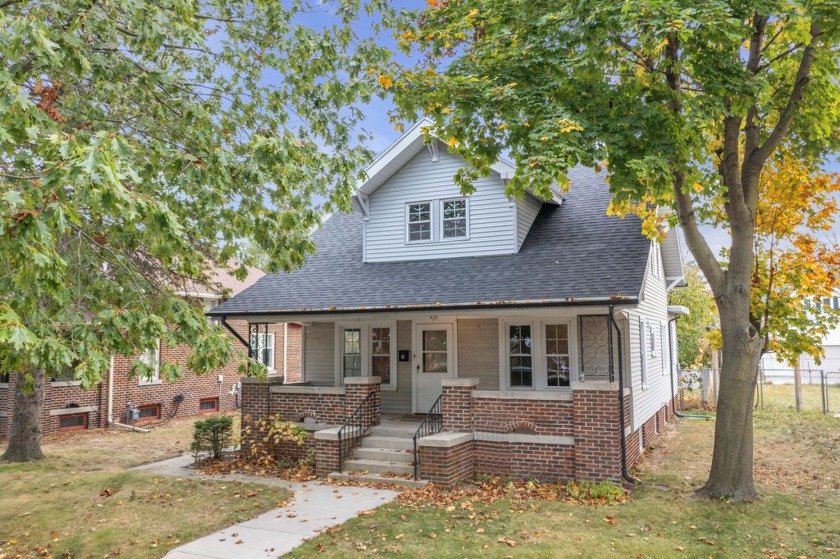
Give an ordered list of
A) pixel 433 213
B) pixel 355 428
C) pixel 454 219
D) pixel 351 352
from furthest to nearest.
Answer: pixel 351 352 < pixel 433 213 < pixel 454 219 < pixel 355 428

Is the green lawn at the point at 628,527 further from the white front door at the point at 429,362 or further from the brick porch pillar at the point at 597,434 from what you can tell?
Result: the white front door at the point at 429,362

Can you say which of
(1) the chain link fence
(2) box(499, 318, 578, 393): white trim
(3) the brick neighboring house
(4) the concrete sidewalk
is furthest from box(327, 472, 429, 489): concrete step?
(1) the chain link fence

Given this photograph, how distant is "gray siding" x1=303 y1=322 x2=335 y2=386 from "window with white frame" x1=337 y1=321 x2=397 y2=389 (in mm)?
415

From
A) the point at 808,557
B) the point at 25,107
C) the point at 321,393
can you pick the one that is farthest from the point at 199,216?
the point at 808,557

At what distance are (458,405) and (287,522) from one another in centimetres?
394

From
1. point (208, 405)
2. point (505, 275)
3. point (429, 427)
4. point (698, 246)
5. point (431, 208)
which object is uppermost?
point (431, 208)

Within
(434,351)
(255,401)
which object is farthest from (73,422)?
(434,351)

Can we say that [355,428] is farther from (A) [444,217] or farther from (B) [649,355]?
(B) [649,355]

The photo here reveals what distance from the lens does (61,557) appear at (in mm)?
7391

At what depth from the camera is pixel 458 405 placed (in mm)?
11367

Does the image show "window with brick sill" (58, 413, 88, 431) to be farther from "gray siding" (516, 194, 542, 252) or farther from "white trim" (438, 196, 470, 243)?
"gray siding" (516, 194, 542, 252)

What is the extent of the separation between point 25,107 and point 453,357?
33.1 feet

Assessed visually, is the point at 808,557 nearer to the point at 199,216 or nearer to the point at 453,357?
the point at 453,357

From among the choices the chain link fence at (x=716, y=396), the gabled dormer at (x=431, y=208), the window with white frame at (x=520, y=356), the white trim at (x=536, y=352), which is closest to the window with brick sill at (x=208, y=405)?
the gabled dormer at (x=431, y=208)
